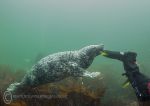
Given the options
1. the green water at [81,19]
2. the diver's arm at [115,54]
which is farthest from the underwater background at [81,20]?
the diver's arm at [115,54]

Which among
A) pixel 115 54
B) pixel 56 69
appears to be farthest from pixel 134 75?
pixel 56 69

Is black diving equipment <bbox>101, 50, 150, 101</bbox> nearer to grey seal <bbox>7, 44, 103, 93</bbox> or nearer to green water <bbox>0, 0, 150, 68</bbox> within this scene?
grey seal <bbox>7, 44, 103, 93</bbox>

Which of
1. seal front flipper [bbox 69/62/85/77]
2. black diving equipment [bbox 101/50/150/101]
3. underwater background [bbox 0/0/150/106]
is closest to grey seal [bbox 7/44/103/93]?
seal front flipper [bbox 69/62/85/77]

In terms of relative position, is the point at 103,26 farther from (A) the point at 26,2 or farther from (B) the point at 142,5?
(A) the point at 26,2

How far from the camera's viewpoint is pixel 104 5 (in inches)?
4508

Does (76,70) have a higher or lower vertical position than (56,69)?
lower

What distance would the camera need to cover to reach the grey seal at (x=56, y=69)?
7.92 meters

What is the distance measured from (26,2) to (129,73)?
6609 centimetres

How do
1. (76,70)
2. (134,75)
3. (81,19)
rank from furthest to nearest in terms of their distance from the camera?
1. (81,19)
2. (76,70)
3. (134,75)

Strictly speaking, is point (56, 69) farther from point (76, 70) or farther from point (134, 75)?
point (134, 75)

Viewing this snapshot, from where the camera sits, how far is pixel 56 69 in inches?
313

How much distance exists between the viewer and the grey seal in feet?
26.0

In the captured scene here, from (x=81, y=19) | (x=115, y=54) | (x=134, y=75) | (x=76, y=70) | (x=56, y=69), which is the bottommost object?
(x=134, y=75)

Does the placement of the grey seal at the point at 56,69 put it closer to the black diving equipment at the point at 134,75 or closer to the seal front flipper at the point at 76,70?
the seal front flipper at the point at 76,70
